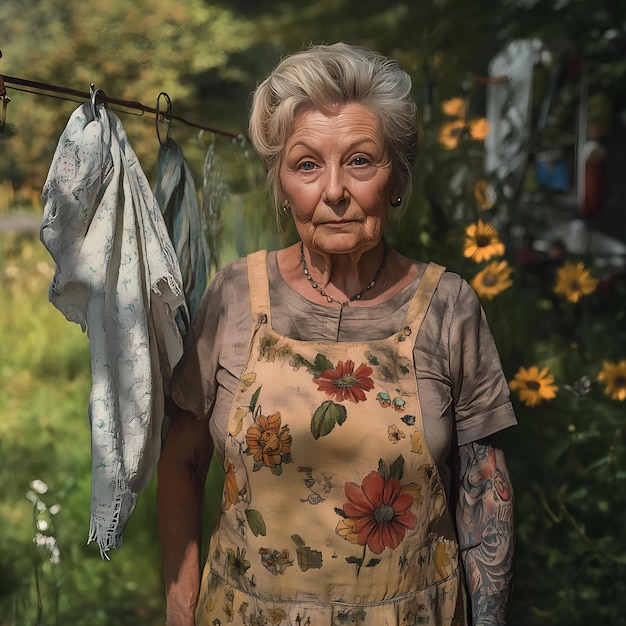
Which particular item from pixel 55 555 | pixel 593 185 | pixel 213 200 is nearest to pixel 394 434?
pixel 213 200

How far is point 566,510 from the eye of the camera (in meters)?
2.72

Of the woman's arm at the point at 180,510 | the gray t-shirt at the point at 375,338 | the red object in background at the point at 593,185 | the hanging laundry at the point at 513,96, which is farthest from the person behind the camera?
the red object in background at the point at 593,185

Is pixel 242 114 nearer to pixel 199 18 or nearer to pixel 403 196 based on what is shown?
pixel 199 18

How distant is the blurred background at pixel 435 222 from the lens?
2.74m

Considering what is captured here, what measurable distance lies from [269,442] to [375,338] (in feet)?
1.00

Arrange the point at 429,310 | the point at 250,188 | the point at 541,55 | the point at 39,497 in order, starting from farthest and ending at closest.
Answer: the point at 541,55 → the point at 39,497 → the point at 250,188 → the point at 429,310

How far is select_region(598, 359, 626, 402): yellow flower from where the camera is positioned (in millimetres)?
2705

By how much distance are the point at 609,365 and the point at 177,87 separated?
6.68 feet

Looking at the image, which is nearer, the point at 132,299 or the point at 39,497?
the point at 132,299

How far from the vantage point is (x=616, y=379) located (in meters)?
2.71

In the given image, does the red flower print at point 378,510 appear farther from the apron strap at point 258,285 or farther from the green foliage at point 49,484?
the green foliage at point 49,484

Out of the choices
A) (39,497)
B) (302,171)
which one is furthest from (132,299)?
(39,497)

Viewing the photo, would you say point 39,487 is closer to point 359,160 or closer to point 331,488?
point 331,488

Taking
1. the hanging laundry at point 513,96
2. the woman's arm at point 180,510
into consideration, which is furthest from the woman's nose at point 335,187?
the hanging laundry at point 513,96
